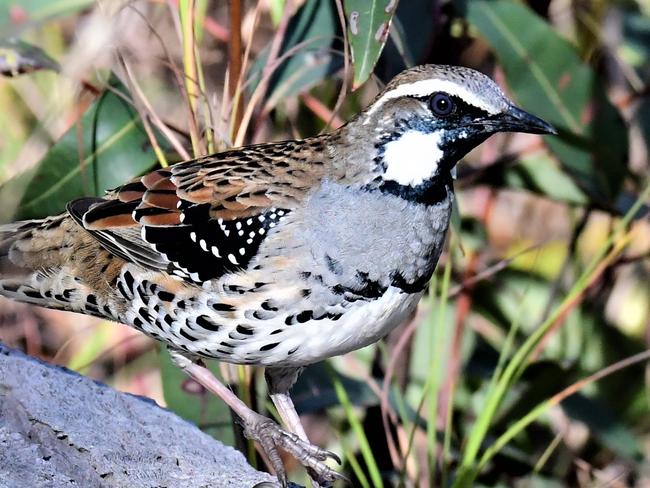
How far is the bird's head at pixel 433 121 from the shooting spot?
329 cm

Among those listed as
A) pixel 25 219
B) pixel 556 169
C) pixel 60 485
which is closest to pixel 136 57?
pixel 25 219

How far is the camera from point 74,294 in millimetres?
3764

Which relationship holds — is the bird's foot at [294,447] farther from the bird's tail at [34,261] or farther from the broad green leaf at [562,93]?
the broad green leaf at [562,93]

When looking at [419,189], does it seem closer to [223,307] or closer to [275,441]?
[223,307]

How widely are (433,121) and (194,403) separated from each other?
5.06ft

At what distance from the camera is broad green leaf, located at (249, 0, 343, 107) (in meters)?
4.51

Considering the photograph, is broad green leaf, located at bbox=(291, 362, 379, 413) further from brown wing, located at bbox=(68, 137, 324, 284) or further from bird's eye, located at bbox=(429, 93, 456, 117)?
bird's eye, located at bbox=(429, 93, 456, 117)

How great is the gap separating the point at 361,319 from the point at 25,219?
160 cm

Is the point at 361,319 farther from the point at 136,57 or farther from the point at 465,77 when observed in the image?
the point at 136,57

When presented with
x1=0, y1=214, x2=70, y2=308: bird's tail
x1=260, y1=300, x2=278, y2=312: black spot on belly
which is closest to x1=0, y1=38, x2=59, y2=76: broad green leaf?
x1=0, y1=214, x2=70, y2=308: bird's tail

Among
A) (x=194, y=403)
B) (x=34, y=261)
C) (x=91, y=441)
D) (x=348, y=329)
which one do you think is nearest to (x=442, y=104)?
(x=348, y=329)

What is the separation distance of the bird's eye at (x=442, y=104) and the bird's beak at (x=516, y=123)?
11cm

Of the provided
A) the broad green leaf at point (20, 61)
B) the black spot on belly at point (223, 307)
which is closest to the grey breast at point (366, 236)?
the black spot on belly at point (223, 307)

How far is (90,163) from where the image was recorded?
14.6 feet
